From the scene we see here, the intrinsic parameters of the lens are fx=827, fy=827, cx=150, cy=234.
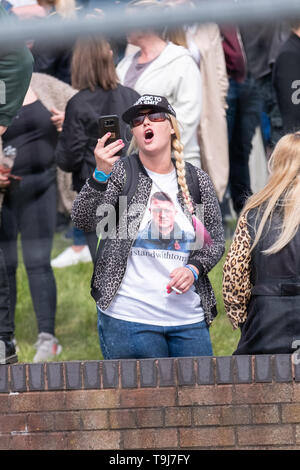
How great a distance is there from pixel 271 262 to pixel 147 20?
227cm

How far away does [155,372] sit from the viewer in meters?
3.13

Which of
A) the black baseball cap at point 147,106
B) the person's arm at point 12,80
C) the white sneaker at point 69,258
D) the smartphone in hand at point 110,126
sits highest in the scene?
the person's arm at point 12,80

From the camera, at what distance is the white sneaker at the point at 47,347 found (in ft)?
13.8

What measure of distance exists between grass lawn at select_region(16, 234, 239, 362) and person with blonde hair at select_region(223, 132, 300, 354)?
0.81m

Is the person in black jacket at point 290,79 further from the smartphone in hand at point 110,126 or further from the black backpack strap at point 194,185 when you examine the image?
the smartphone in hand at point 110,126

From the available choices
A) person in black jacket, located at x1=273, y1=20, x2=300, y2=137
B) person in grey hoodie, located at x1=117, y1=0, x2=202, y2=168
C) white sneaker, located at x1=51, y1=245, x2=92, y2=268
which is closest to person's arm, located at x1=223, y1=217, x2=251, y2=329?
person in grey hoodie, located at x1=117, y1=0, x2=202, y2=168

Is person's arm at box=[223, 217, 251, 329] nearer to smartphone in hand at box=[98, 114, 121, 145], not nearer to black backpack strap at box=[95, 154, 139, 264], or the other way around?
black backpack strap at box=[95, 154, 139, 264]

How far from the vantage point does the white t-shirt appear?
10.3 feet

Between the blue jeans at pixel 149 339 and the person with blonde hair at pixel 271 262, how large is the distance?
7.2 inches

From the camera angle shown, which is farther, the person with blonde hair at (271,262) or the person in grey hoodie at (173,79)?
the person in grey hoodie at (173,79)

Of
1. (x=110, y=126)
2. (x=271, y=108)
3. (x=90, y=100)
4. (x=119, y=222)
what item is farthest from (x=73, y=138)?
(x=271, y=108)

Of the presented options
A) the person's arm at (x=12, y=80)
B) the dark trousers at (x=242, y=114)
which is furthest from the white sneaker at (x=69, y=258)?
the person's arm at (x=12, y=80)

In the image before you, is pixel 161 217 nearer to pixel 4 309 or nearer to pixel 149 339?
pixel 149 339
